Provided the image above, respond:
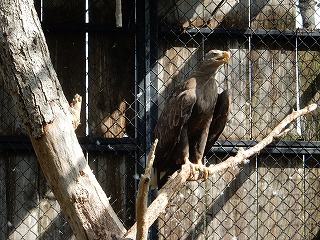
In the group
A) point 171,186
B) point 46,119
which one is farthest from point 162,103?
point 46,119

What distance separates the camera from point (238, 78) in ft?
17.5

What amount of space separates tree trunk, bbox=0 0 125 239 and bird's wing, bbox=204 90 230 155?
1.78 m

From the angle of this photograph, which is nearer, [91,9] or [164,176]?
[164,176]

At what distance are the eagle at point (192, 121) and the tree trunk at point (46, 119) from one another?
1.44 m

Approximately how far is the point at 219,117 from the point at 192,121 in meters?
0.22

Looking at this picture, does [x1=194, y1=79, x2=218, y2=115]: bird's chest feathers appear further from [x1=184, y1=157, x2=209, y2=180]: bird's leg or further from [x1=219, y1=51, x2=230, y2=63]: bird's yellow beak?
[x1=184, y1=157, x2=209, y2=180]: bird's leg

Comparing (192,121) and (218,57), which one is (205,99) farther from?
(218,57)

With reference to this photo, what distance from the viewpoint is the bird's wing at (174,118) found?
175 inches

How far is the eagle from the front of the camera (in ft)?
14.7

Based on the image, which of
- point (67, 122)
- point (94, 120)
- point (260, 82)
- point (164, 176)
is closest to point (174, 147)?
point (164, 176)

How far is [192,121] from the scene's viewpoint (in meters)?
4.66

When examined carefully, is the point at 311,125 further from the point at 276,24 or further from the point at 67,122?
the point at 67,122

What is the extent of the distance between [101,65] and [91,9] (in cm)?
47

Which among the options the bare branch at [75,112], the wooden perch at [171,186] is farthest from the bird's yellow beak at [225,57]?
the bare branch at [75,112]
